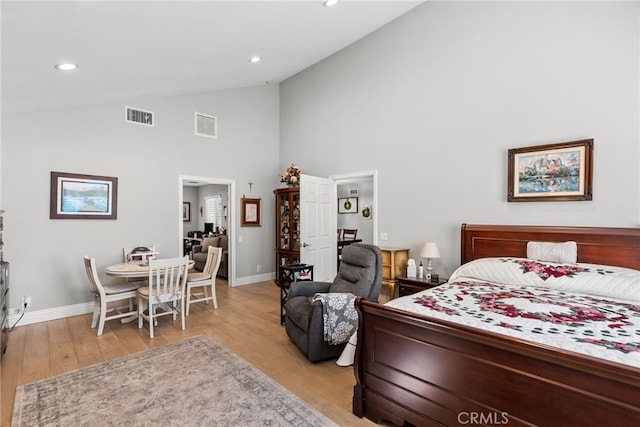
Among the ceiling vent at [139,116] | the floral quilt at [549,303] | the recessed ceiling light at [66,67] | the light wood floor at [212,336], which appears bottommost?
the light wood floor at [212,336]

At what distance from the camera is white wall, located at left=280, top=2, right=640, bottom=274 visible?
10.2 ft

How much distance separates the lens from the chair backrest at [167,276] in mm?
3718

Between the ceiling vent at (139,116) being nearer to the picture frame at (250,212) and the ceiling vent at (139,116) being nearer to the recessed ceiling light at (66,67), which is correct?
the picture frame at (250,212)

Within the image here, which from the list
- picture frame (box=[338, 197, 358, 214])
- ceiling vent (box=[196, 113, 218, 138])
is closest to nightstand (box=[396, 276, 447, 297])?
ceiling vent (box=[196, 113, 218, 138])

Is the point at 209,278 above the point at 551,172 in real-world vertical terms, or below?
below

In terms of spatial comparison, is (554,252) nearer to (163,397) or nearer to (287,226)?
(163,397)

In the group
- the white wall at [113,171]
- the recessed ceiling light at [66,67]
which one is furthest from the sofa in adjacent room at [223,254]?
the recessed ceiling light at [66,67]

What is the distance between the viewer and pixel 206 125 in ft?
19.2

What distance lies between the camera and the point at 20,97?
327cm

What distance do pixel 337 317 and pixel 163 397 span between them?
153cm

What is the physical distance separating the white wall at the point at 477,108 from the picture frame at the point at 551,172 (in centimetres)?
7

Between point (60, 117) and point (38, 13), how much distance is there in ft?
9.89

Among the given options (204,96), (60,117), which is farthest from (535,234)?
(60,117)

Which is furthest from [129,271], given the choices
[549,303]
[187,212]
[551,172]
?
[187,212]
